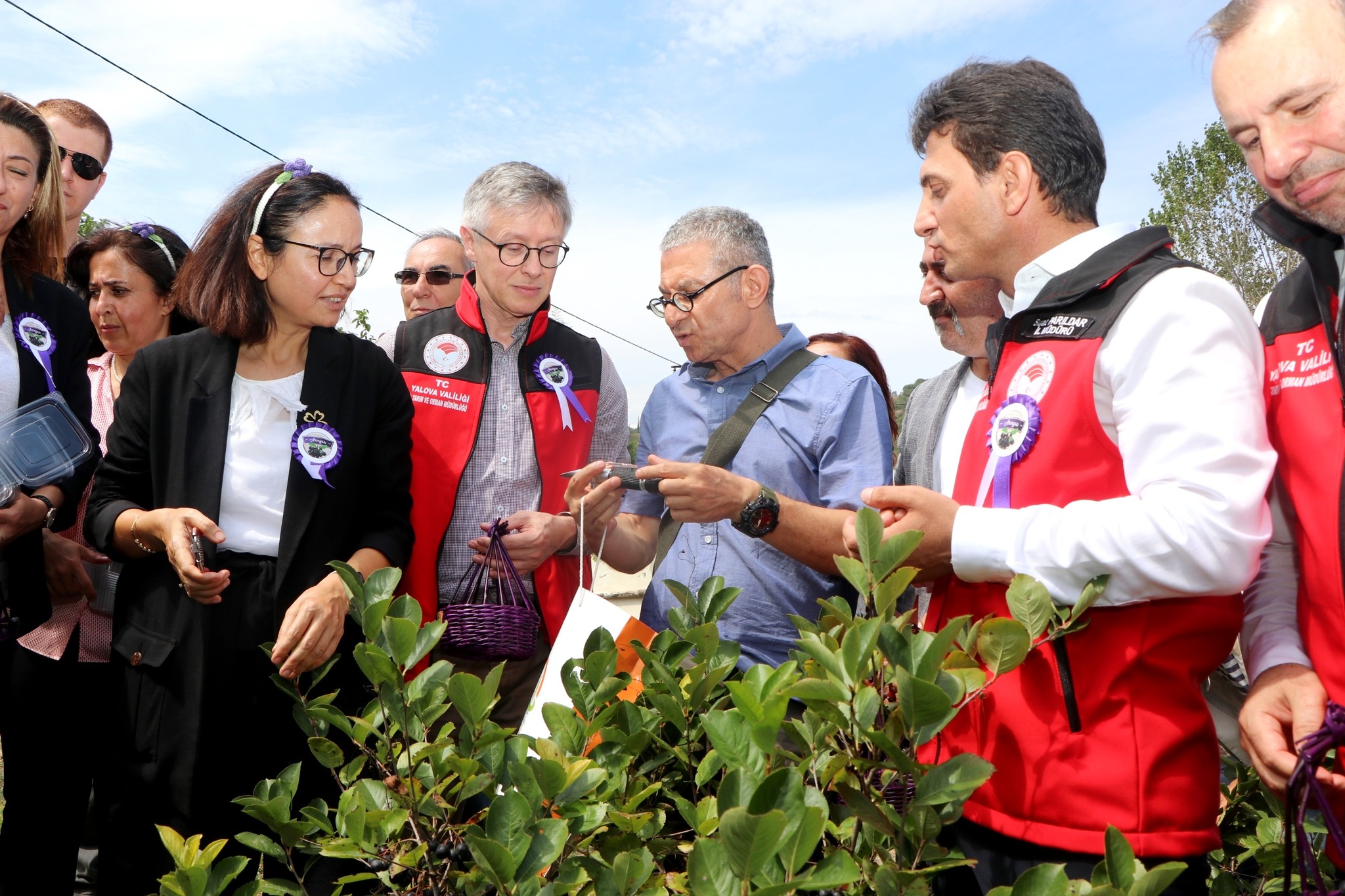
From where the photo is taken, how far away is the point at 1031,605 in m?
1.60

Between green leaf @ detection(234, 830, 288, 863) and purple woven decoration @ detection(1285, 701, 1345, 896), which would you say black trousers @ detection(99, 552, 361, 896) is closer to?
green leaf @ detection(234, 830, 288, 863)

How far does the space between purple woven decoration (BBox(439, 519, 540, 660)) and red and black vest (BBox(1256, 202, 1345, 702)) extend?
6.37 ft

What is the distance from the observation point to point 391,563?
2.92 m

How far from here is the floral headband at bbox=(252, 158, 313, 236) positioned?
3.06m

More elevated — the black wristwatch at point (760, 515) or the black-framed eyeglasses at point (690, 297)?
the black-framed eyeglasses at point (690, 297)

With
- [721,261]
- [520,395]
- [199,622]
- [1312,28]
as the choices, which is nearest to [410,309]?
[520,395]

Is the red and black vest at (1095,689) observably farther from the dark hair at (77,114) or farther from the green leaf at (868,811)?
the dark hair at (77,114)

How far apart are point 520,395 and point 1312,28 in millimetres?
2504

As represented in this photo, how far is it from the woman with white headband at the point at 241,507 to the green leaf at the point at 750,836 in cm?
167

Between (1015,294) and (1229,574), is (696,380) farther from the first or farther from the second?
(1229,574)

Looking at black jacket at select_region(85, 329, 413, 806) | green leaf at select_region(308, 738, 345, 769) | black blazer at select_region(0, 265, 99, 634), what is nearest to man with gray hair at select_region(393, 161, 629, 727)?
black jacket at select_region(85, 329, 413, 806)

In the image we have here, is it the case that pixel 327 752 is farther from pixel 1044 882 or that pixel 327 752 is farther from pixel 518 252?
pixel 518 252


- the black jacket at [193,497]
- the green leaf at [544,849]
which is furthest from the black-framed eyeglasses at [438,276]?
the green leaf at [544,849]

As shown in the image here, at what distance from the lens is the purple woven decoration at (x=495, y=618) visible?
2914 millimetres
